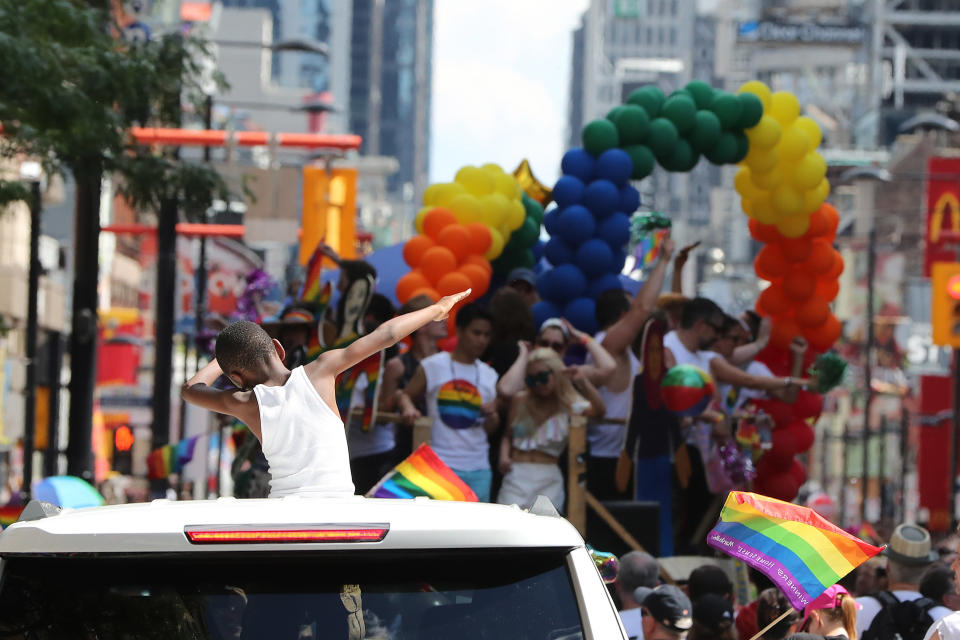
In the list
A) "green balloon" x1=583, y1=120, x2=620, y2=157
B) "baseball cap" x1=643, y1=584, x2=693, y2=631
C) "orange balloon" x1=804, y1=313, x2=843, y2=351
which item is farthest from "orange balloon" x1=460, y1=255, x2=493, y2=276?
"baseball cap" x1=643, y1=584, x2=693, y2=631

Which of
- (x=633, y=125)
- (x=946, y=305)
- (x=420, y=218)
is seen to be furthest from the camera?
(x=946, y=305)

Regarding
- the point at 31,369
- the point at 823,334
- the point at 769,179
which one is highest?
the point at 769,179

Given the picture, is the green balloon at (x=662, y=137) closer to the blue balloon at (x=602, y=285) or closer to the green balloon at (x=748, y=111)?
the green balloon at (x=748, y=111)

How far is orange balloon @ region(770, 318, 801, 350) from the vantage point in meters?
15.6

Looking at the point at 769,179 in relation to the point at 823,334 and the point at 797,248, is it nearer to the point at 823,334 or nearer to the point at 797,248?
the point at 797,248

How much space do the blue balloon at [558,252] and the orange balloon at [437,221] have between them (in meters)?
0.89

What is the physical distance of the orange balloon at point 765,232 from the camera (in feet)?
52.3

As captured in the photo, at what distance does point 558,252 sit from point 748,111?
2161mm

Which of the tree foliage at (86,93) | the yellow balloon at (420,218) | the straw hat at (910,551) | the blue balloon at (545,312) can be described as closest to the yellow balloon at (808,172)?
the blue balloon at (545,312)

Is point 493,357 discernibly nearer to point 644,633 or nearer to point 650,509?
point 650,509

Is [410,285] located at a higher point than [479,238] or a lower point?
lower

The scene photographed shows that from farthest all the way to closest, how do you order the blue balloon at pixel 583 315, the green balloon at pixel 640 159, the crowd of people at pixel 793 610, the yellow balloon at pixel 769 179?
the yellow balloon at pixel 769 179 → the green balloon at pixel 640 159 → the blue balloon at pixel 583 315 → the crowd of people at pixel 793 610

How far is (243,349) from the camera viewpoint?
5445 mm

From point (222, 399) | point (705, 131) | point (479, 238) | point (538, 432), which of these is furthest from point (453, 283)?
point (222, 399)
